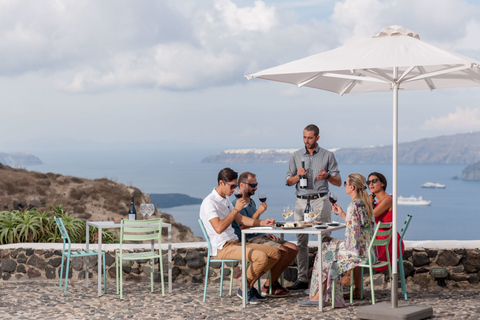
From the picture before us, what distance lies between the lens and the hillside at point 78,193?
27.7 m

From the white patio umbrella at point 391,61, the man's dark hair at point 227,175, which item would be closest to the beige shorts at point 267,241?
the man's dark hair at point 227,175

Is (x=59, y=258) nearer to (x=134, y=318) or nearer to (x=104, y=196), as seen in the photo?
(x=134, y=318)

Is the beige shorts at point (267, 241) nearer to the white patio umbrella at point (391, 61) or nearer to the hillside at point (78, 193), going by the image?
the white patio umbrella at point (391, 61)

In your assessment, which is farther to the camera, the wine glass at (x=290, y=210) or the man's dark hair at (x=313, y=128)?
the man's dark hair at (x=313, y=128)

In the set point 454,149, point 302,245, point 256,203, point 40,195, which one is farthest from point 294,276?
point 454,149

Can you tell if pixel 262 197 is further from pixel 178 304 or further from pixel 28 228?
pixel 28 228

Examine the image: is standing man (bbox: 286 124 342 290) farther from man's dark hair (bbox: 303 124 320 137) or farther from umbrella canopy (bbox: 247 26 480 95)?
umbrella canopy (bbox: 247 26 480 95)

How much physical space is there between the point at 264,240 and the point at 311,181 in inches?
31.7

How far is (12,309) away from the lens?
5.64 meters

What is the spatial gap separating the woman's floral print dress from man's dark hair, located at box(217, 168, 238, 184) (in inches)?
39.7

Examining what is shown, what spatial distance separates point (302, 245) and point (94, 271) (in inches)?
98.0

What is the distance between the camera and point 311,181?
20.4 feet

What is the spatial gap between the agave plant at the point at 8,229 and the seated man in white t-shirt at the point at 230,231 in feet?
10.8

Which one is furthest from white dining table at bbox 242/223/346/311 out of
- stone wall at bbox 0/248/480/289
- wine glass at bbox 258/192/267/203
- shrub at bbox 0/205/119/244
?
shrub at bbox 0/205/119/244
